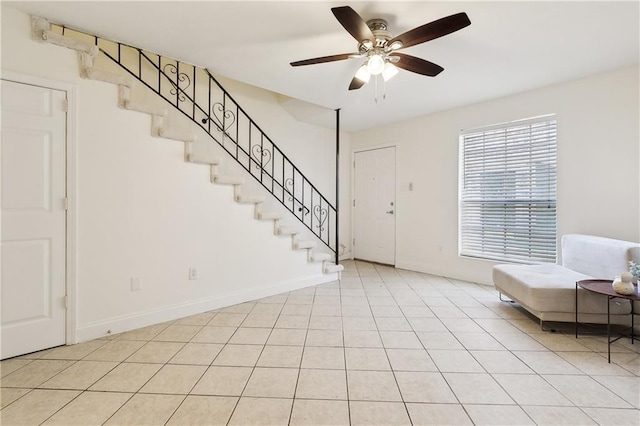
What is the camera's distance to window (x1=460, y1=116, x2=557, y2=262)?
140 inches

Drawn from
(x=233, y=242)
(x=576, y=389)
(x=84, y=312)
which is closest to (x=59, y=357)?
(x=84, y=312)

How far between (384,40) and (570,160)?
2791 millimetres

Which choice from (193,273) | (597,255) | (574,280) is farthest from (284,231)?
(597,255)

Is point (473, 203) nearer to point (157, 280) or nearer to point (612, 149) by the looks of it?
point (612, 149)

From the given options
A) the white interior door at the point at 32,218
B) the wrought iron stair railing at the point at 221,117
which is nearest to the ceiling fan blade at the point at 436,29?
the wrought iron stair railing at the point at 221,117

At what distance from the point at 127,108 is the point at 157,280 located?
5.36ft

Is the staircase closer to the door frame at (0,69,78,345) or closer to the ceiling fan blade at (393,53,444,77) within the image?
the door frame at (0,69,78,345)

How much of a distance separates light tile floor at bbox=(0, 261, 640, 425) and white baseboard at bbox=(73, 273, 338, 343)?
93mm

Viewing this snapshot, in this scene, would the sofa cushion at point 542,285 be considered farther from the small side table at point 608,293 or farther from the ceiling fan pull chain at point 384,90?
the ceiling fan pull chain at point 384,90

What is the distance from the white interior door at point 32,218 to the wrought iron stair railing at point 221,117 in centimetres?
91

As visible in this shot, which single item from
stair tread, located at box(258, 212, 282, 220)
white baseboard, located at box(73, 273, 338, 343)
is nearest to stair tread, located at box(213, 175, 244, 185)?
stair tread, located at box(258, 212, 282, 220)

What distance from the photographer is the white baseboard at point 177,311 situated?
2426mm

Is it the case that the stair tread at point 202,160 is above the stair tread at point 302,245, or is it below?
above

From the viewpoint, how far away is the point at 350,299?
3.47m
